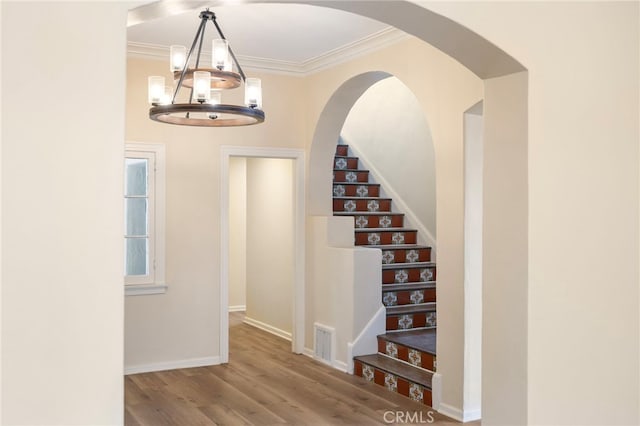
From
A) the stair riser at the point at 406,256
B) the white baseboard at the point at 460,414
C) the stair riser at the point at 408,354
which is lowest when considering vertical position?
the white baseboard at the point at 460,414

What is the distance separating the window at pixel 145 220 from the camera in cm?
570

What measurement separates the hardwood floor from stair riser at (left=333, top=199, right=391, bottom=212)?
1659 mm

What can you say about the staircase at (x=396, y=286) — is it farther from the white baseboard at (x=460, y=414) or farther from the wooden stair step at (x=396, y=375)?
the white baseboard at (x=460, y=414)

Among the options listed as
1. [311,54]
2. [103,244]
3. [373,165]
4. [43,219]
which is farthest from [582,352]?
[373,165]

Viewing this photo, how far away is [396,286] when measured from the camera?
6.29 meters

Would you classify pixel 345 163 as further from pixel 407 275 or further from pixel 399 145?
pixel 407 275

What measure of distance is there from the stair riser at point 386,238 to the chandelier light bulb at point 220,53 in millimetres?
3177

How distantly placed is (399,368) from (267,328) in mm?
Answer: 2597

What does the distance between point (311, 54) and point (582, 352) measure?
12.4ft

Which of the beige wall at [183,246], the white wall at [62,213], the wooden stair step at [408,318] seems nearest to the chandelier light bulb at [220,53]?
the white wall at [62,213]

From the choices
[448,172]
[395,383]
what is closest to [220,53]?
[448,172]

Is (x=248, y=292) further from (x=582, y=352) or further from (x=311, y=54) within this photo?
(x=582, y=352)

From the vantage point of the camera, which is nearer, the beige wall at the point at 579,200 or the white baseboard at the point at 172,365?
the beige wall at the point at 579,200

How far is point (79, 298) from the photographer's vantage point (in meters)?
1.97
